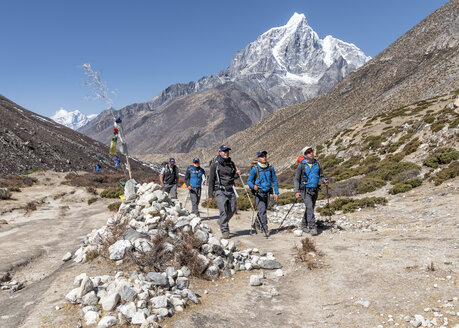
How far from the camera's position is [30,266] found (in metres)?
7.36

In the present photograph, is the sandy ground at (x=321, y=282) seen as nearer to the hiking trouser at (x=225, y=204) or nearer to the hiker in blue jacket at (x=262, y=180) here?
the hiking trouser at (x=225, y=204)

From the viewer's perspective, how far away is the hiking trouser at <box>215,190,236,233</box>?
895 cm

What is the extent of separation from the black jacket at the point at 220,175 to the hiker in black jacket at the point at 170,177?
4196 mm

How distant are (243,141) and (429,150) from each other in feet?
321

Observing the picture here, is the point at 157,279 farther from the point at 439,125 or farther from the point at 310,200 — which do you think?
the point at 439,125

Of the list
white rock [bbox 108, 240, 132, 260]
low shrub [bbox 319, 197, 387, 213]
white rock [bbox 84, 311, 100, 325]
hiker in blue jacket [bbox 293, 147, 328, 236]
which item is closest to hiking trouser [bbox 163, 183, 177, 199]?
hiker in blue jacket [bbox 293, 147, 328, 236]

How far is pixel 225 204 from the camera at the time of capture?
29.5 feet

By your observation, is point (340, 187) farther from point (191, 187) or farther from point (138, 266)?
point (138, 266)

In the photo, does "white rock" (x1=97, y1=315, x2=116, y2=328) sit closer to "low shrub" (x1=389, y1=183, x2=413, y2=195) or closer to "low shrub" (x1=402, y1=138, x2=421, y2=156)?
"low shrub" (x1=389, y1=183, x2=413, y2=195)

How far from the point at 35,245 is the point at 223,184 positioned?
6.19 meters

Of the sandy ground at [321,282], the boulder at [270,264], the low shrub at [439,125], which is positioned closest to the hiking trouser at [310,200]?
the sandy ground at [321,282]

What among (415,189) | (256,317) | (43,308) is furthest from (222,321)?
(415,189)

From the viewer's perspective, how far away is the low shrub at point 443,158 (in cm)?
1606

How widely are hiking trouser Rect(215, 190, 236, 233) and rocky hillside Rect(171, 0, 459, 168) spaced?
158 feet
